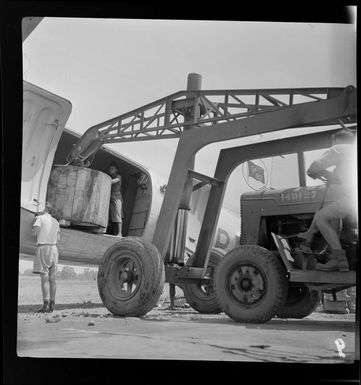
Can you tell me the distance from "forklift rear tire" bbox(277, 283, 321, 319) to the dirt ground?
0.80 metres

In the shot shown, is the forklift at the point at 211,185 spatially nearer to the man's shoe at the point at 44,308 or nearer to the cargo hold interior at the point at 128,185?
the cargo hold interior at the point at 128,185

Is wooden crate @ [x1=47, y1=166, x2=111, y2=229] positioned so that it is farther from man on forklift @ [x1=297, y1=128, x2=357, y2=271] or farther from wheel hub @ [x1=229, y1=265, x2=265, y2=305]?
man on forklift @ [x1=297, y1=128, x2=357, y2=271]

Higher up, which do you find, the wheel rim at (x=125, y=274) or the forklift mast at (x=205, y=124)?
the forklift mast at (x=205, y=124)

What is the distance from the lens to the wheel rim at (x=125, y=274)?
459cm

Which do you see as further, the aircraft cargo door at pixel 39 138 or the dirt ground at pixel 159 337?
the aircraft cargo door at pixel 39 138

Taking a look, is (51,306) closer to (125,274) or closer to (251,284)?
(125,274)

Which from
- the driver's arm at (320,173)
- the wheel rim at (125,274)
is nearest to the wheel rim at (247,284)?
the wheel rim at (125,274)

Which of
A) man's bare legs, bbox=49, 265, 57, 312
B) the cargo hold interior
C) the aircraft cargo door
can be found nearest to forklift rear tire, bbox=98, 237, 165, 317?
the cargo hold interior

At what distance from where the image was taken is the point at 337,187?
4020 mm

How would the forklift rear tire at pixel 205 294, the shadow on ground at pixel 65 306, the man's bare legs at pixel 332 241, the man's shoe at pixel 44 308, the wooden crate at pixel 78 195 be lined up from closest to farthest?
the shadow on ground at pixel 65 306 < the man's shoe at pixel 44 308 < the man's bare legs at pixel 332 241 < the wooden crate at pixel 78 195 < the forklift rear tire at pixel 205 294

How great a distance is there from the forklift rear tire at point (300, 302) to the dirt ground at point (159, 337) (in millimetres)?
799

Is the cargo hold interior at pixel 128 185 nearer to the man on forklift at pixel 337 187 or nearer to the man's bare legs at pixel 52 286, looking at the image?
the man's bare legs at pixel 52 286

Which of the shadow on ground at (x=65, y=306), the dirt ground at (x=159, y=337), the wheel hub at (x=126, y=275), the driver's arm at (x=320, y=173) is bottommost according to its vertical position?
the dirt ground at (x=159, y=337)

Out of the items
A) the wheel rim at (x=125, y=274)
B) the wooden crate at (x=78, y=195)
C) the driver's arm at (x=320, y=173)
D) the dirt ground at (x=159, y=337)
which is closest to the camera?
the dirt ground at (x=159, y=337)
